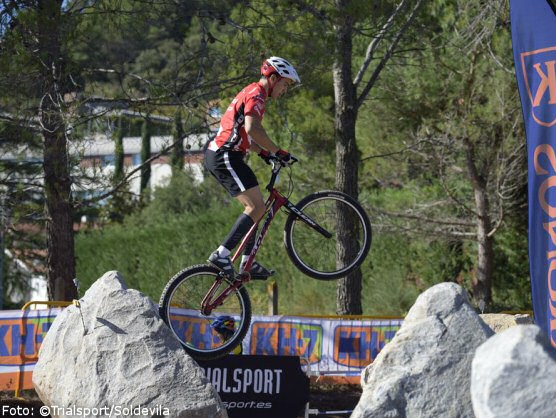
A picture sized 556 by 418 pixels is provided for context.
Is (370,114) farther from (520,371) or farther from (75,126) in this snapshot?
(520,371)

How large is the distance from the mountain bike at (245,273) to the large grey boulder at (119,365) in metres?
0.40

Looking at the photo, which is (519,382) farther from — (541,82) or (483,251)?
Result: (483,251)

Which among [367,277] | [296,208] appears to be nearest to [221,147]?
[296,208]

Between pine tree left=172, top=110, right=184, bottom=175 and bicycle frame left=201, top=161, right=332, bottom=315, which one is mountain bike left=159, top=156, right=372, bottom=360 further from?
pine tree left=172, top=110, right=184, bottom=175

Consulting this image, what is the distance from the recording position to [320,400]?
12.5 m

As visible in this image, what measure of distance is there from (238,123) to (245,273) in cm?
127

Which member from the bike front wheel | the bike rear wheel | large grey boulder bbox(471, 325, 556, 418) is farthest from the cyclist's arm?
large grey boulder bbox(471, 325, 556, 418)

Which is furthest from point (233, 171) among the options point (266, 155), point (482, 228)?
point (482, 228)

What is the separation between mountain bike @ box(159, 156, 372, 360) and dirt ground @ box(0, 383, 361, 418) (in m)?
2.43

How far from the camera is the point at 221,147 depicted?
8.00m

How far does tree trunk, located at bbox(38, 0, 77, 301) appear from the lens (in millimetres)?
11266

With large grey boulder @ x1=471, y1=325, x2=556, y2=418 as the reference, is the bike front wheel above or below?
above

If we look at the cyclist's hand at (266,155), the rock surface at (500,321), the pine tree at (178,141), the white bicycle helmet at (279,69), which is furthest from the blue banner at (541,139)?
the pine tree at (178,141)

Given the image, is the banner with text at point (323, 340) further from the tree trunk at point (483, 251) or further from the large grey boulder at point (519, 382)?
the large grey boulder at point (519, 382)
